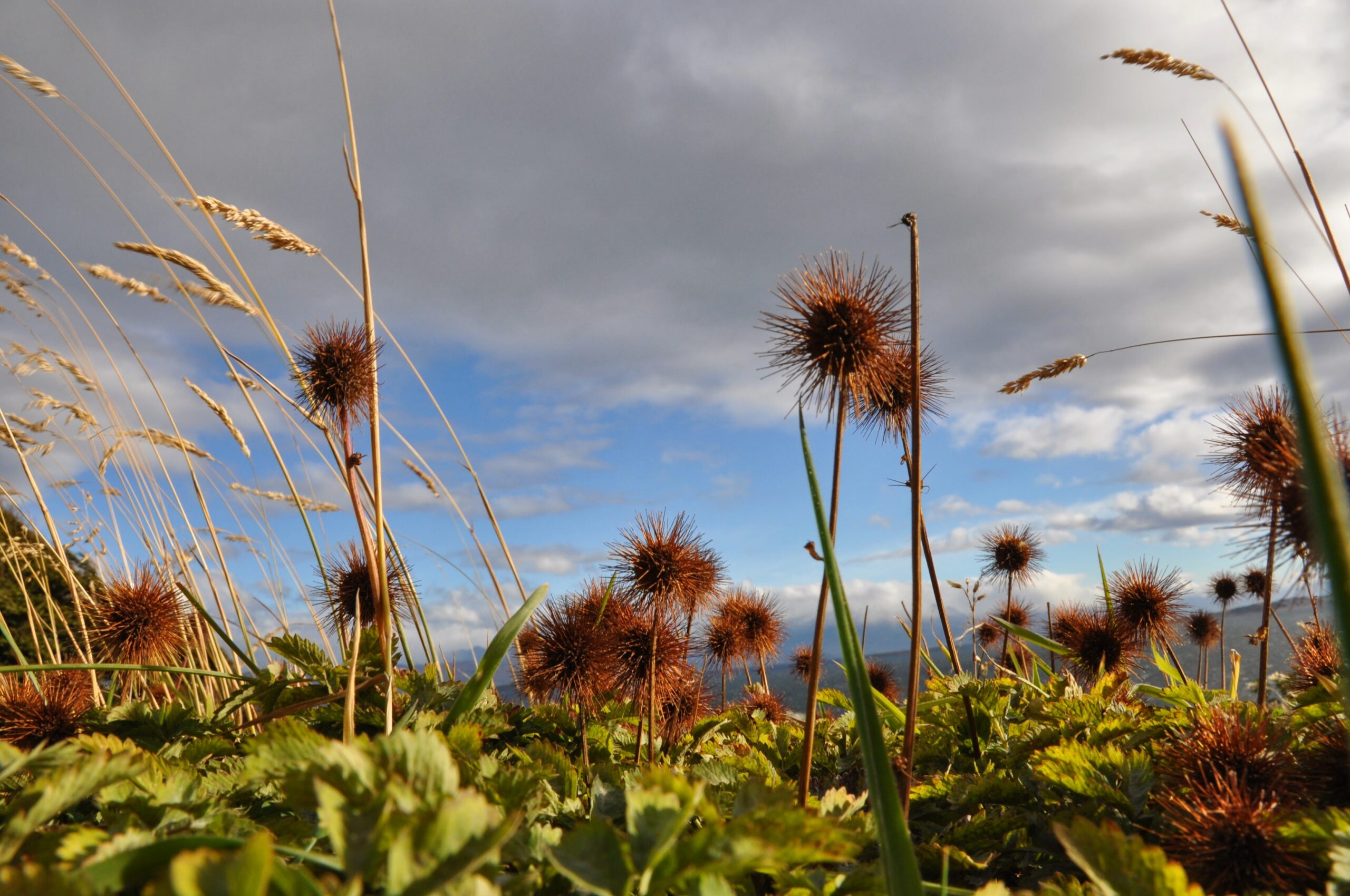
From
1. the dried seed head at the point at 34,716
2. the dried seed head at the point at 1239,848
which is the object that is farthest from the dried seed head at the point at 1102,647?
the dried seed head at the point at 34,716

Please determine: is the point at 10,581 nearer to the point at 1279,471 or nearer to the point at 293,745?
the point at 293,745

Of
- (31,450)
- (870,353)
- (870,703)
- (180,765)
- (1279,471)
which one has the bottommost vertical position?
(180,765)

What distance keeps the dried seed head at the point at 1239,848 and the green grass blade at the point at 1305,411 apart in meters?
0.77

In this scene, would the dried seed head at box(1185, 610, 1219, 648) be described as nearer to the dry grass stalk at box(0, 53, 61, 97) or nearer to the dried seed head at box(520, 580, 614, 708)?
the dried seed head at box(520, 580, 614, 708)

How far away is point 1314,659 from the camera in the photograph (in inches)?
71.1

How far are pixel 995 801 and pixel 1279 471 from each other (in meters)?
0.83

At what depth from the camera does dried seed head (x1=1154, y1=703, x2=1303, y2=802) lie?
1.22 metres

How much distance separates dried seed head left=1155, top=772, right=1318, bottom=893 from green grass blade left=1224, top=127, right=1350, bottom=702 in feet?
2.52

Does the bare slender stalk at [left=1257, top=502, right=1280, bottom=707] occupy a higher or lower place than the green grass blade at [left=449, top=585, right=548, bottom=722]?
higher

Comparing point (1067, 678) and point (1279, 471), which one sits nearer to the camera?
point (1279, 471)

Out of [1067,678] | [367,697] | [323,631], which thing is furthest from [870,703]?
[323,631]

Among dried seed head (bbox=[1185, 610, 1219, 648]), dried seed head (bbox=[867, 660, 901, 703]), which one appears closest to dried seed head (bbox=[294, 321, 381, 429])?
dried seed head (bbox=[867, 660, 901, 703])

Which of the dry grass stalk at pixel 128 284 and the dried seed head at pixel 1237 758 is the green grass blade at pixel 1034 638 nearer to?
the dried seed head at pixel 1237 758

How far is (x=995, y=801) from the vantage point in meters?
1.50
